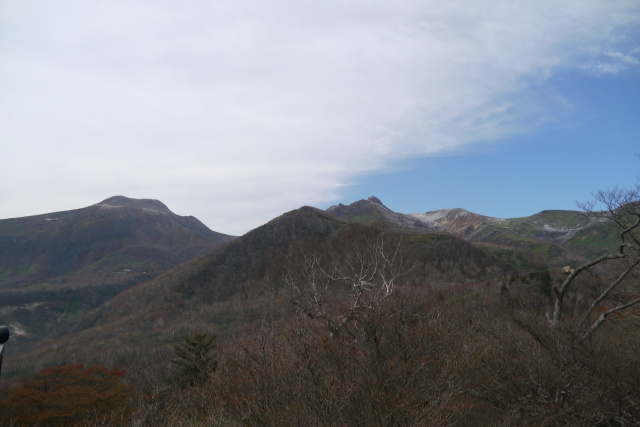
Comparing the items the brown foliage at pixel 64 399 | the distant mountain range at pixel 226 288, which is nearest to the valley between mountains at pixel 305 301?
the distant mountain range at pixel 226 288

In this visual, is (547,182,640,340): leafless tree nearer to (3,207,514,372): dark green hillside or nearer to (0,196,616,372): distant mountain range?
(0,196,616,372): distant mountain range

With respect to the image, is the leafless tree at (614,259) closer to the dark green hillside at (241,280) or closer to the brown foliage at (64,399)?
the brown foliage at (64,399)

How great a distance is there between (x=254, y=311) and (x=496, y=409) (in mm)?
66372

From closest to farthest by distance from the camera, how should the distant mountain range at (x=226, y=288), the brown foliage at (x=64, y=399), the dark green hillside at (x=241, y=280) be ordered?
the brown foliage at (x=64, y=399), the dark green hillside at (x=241, y=280), the distant mountain range at (x=226, y=288)

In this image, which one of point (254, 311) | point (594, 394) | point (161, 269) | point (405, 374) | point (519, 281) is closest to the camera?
point (405, 374)

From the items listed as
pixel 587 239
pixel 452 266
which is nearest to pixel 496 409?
pixel 452 266

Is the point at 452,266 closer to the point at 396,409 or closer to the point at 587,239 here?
the point at 396,409

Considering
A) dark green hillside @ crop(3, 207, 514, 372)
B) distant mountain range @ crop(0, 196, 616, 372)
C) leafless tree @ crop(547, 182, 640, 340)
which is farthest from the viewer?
distant mountain range @ crop(0, 196, 616, 372)

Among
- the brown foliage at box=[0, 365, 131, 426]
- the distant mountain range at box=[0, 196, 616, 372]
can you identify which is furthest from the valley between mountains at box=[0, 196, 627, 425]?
the brown foliage at box=[0, 365, 131, 426]

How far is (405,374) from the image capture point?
10.3 metres

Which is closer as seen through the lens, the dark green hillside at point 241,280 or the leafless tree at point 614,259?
the leafless tree at point 614,259

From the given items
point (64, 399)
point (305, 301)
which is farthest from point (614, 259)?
point (64, 399)

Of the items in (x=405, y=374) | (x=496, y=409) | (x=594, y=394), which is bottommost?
(x=496, y=409)

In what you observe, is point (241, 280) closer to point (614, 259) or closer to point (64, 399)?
point (64, 399)
